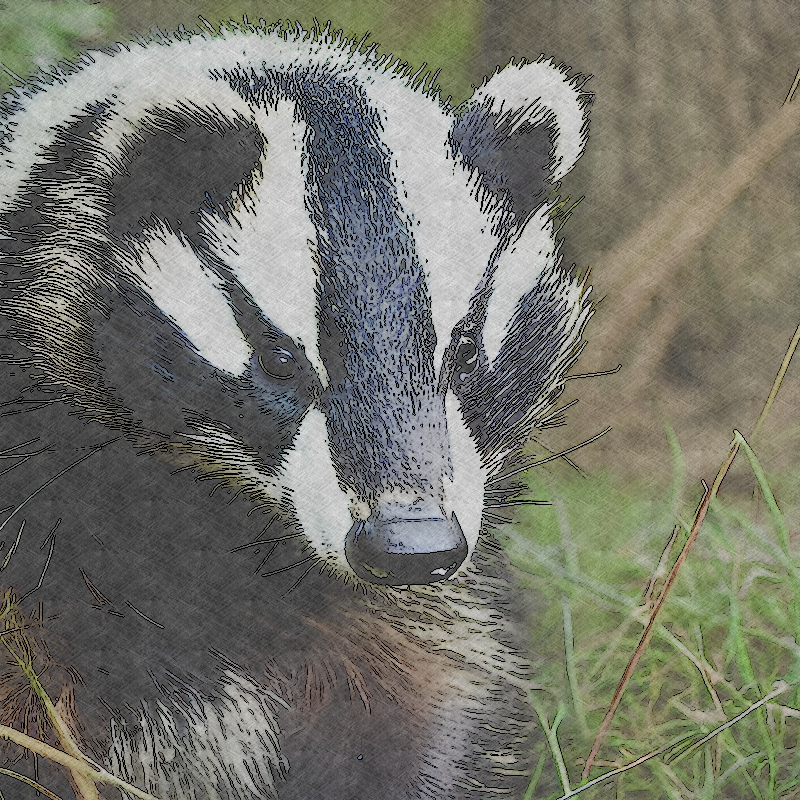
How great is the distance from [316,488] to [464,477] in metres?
0.12

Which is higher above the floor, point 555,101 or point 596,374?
point 555,101

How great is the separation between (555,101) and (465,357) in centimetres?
24

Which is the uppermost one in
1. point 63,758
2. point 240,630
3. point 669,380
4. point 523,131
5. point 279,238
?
point 523,131

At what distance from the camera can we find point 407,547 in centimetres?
63

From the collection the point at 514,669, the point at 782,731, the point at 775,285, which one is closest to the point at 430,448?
the point at 514,669

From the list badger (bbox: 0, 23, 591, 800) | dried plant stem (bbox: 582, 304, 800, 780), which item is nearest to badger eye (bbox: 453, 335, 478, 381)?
badger (bbox: 0, 23, 591, 800)

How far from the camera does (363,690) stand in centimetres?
78

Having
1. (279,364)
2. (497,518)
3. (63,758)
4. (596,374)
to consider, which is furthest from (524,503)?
(63,758)

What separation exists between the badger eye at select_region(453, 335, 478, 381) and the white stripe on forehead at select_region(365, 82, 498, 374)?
2cm

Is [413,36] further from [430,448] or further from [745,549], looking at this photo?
[745,549]

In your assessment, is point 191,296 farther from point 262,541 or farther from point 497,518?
point 497,518

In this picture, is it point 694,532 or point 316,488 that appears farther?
point 694,532

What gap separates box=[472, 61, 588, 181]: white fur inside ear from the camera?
28.2 inches

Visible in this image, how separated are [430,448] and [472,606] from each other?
18 centimetres
